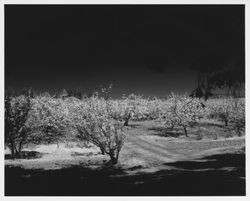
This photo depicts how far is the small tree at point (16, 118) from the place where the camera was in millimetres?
13305

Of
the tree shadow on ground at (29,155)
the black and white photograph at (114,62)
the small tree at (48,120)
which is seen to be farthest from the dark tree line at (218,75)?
the tree shadow on ground at (29,155)

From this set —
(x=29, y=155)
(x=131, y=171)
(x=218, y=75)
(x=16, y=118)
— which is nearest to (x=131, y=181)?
(x=131, y=171)

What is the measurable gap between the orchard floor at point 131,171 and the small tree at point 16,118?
0.97 metres

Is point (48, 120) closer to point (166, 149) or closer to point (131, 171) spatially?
point (166, 149)

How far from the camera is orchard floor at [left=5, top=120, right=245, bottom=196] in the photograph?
9.73m

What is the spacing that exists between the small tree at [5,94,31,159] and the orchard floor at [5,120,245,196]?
0.97 metres

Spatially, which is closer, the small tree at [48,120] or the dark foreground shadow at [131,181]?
the dark foreground shadow at [131,181]

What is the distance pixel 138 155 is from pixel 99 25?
6672 mm

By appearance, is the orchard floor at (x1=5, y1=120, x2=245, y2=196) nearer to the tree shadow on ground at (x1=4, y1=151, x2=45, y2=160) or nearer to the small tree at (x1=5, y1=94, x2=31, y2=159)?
the tree shadow on ground at (x1=4, y1=151, x2=45, y2=160)

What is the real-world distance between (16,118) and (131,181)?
20.4ft

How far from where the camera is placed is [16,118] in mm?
13820

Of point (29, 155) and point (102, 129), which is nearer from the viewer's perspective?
point (102, 129)

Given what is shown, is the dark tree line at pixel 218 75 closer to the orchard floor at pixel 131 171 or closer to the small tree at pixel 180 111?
the orchard floor at pixel 131 171

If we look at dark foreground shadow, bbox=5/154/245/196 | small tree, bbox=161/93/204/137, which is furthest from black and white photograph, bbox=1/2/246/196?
small tree, bbox=161/93/204/137
